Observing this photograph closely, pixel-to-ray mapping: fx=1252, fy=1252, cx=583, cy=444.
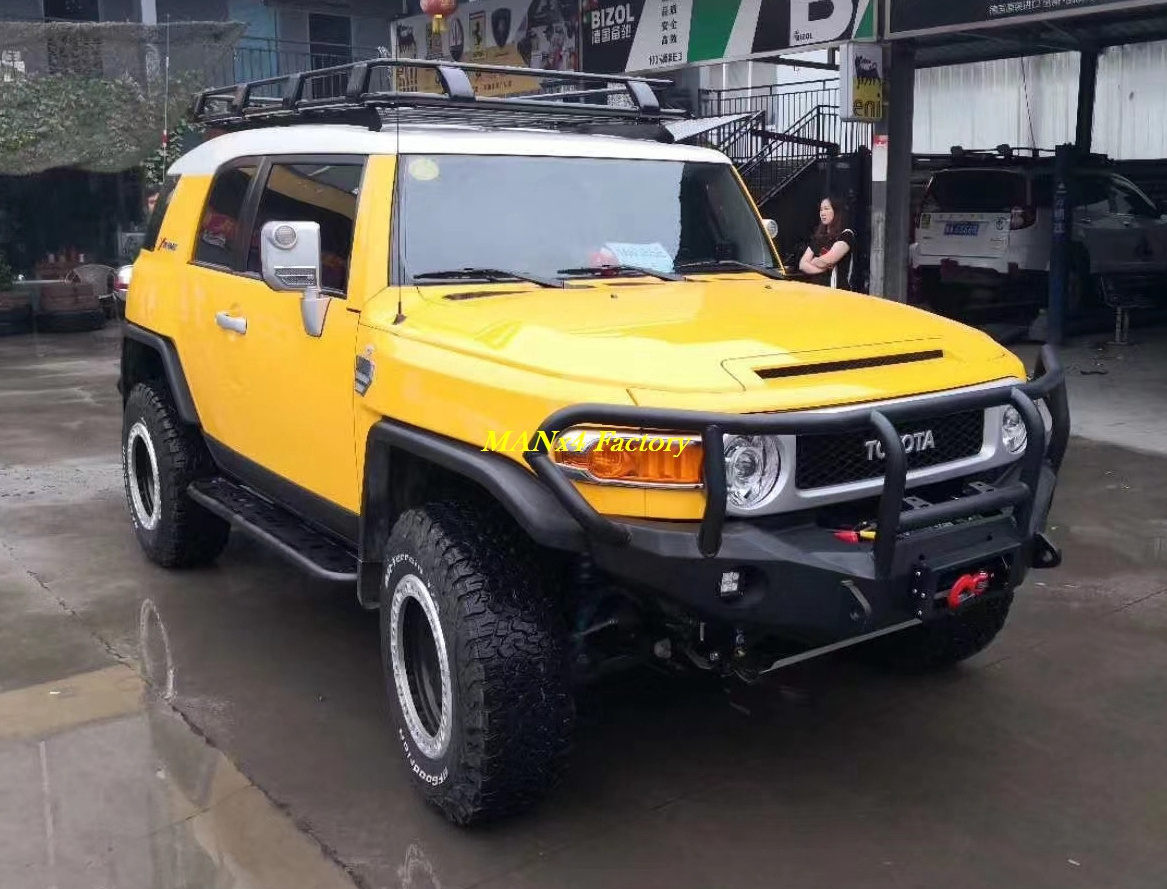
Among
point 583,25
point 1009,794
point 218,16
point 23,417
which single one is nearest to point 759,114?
point 583,25

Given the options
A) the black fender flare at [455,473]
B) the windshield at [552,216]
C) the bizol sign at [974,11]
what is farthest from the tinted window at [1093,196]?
the black fender flare at [455,473]

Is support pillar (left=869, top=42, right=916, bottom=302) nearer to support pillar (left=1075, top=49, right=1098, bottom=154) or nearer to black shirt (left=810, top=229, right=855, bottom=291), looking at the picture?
black shirt (left=810, top=229, right=855, bottom=291)

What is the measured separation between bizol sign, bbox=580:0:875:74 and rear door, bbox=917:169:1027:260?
375 cm

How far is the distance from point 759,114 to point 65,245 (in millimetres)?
9775

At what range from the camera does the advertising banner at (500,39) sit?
49.3ft

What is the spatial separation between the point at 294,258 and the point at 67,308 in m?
12.6

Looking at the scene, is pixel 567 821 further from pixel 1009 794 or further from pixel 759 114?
pixel 759 114

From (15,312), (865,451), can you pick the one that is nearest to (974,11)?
(865,451)

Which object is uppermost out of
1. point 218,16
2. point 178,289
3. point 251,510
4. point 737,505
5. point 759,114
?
point 218,16

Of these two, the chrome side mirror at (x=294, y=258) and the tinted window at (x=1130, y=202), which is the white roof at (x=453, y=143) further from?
the tinted window at (x=1130, y=202)

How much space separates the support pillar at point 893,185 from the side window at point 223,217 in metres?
7.19

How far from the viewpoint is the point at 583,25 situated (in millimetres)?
14734

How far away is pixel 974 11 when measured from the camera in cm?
988

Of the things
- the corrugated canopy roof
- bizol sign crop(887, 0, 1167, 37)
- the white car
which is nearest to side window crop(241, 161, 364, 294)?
bizol sign crop(887, 0, 1167, 37)
